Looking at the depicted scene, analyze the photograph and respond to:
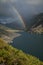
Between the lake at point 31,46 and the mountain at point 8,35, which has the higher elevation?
the mountain at point 8,35

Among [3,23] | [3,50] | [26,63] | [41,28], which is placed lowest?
[26,63]

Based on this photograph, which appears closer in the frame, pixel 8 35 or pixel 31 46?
pixel 31 46

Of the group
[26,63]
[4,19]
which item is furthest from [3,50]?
[4,19]

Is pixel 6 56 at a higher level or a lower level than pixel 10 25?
lower

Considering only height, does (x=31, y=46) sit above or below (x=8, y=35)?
below

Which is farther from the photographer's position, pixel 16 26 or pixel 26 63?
pixel 16 26

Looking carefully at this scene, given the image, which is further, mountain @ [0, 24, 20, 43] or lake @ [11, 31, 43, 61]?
mountain @ [0, 24, 20, 43]

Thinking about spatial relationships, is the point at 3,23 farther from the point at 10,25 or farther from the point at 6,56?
the point at 6,56

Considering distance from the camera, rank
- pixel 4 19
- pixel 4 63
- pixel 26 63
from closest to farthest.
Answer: pixel 4 63 < pixel 26 63 < pixel 4 19

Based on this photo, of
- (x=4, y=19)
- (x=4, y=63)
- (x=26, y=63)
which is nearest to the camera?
(x=4, y=63)

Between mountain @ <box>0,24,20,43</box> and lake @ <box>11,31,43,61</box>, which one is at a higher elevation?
mountain @ <box>0,24,20,43</box>

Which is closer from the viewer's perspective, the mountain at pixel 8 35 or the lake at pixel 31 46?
the lake at pixel 31 46
